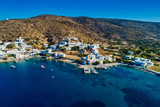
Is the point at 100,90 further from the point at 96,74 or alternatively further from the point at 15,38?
the point at 15,38

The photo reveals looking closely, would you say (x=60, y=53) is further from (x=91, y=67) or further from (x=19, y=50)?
(x=19, y=50)

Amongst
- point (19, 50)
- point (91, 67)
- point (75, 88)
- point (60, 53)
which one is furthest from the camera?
point (19, 50)

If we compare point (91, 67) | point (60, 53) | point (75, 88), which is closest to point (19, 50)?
point (60, 53)

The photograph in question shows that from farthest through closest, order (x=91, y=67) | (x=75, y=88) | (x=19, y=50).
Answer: (x=19, y=50) < (x=91, y=67) < (x=75, y=88)

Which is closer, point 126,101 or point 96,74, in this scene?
point 126,101

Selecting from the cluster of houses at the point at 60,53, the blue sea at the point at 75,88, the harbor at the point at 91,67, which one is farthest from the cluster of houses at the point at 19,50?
the harbor at the point at 91,67

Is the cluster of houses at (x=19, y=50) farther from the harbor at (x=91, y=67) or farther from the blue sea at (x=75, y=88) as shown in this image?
the harbor at (x=91, y=67)

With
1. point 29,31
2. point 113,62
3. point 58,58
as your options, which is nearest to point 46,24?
point 29,31

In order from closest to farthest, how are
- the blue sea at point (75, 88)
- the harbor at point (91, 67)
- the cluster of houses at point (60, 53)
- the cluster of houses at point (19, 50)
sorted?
the blue sea at point (75, 88) < the harbor at point (91, 67) < the cluster of houses at point (60, 53) < the cluster of houses at point (19, 50)

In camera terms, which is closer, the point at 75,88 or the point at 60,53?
the point at 75,88
